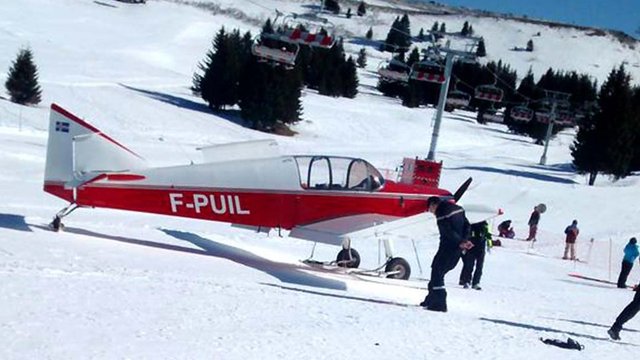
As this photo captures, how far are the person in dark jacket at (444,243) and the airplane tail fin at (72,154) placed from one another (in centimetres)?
526

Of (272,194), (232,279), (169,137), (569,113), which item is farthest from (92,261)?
(569,113)

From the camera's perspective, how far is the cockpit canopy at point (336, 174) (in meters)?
14.7

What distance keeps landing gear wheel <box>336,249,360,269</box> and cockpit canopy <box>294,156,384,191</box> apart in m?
1.34

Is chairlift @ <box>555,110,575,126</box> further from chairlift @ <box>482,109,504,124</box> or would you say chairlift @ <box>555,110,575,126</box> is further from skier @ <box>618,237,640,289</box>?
skier @ <box>618,237,640,289</box>

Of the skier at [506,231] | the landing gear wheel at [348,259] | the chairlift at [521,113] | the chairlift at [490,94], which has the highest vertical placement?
the chairlift at [490,94]

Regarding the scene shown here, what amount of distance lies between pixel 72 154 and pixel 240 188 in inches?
104

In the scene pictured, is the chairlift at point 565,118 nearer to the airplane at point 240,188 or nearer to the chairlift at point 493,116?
the chairlift at point 493,116

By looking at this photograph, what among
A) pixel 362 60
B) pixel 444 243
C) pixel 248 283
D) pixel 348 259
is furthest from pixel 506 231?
pixel 362 60

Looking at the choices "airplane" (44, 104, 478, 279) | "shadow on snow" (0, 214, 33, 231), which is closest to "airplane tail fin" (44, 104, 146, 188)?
"airplane" (44, 104, 478, 279)

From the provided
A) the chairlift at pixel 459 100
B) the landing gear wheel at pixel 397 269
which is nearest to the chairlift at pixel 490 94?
the chairlift at pixel 459 100

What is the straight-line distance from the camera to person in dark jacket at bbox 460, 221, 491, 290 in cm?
1638

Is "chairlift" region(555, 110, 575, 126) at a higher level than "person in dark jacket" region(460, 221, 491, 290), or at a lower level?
higher

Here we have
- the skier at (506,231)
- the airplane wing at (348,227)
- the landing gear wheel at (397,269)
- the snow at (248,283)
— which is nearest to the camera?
the snow at (248,283)

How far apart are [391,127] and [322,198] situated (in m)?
51.7
